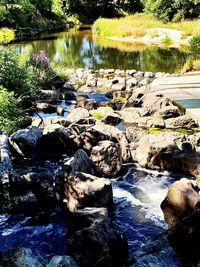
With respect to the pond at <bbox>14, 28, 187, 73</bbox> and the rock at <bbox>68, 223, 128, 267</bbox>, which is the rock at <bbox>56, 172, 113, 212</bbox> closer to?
the rock at <bbox>68, 223, 128, 267</bbox>

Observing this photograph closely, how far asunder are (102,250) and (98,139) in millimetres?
6644

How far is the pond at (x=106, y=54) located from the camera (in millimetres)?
31969

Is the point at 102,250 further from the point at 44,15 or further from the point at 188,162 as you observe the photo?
the point at 44,15

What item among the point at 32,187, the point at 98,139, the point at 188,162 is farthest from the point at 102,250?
the point at 98,139

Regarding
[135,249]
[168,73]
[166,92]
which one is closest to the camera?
[135,249]

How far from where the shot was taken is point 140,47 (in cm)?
4144

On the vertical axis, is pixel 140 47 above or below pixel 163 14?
below

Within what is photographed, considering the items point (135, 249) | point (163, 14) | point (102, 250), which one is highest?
point (163, 14)

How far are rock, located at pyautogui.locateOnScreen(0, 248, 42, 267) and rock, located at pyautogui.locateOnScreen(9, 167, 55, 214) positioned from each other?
10.4 feet

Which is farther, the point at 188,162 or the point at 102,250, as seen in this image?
the point at 188,162

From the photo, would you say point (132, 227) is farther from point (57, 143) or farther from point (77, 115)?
point (77, 115)

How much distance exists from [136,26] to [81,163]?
41.7m

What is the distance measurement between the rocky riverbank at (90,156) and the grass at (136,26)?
25216 mm

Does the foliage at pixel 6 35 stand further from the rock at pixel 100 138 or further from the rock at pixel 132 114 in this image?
the rock at pixel 100 138
